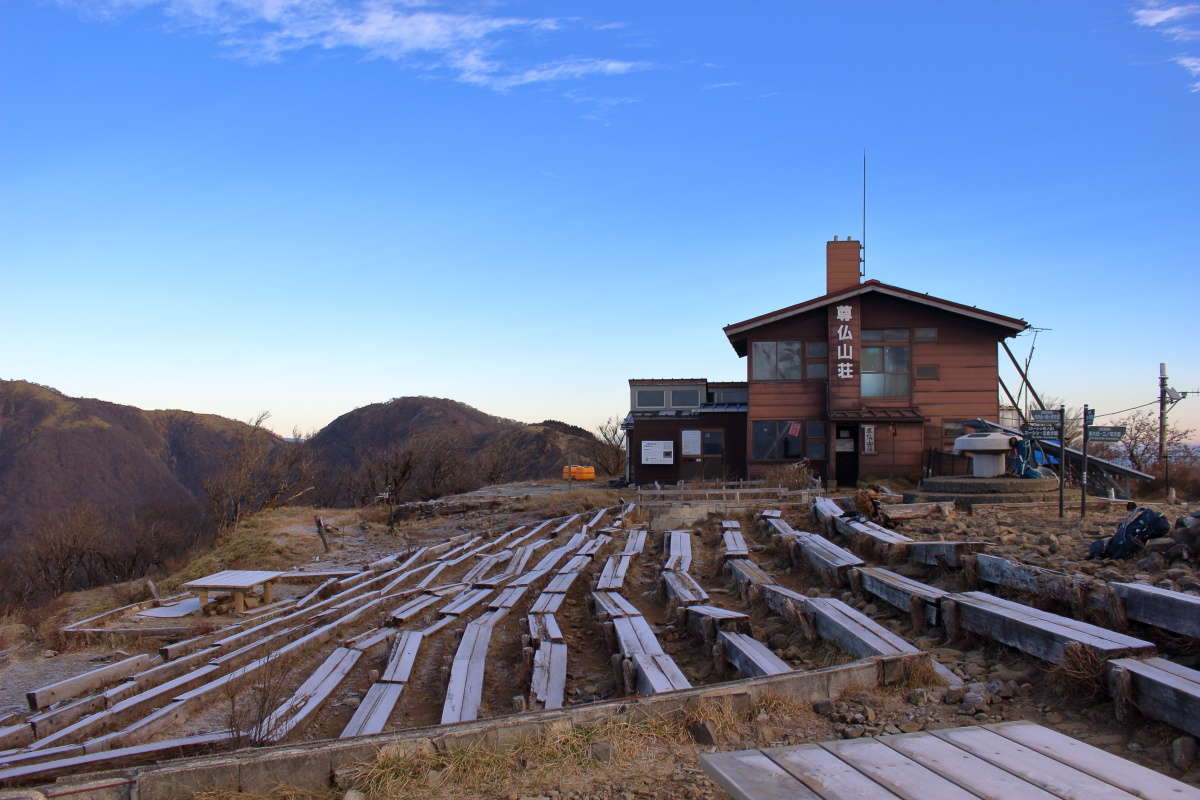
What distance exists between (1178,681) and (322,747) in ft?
13.2

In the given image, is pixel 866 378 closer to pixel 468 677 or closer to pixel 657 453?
pixel 657 453

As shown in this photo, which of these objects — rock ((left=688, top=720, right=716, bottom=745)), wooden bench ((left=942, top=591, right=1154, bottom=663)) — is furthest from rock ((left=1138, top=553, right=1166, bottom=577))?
rock ((left=688, top=720, right=716, bottom=745))

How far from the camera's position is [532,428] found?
256 ft

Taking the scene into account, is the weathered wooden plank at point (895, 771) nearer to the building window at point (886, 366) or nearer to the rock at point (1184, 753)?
the rock at point (1184, 753)

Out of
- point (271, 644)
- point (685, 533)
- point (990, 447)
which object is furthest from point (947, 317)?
point (271, 644)

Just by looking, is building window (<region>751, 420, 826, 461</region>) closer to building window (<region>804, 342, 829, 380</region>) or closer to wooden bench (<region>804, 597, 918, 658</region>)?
building window (<region>804, 342, 829, 380</region>)

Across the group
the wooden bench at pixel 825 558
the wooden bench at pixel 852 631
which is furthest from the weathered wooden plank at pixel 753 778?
the wooden bench at pixel 825 558

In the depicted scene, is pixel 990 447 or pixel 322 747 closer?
pixel 322 747

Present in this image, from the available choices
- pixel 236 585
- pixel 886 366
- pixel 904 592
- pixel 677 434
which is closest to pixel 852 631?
pixel 904 592

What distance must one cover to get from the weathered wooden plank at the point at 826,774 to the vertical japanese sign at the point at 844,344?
80.3 feet

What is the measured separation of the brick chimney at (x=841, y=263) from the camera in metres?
29.8

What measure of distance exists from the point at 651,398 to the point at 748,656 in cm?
2768

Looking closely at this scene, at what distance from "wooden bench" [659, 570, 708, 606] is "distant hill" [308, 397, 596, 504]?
29191 mm

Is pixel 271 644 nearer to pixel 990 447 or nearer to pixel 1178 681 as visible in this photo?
pixel 1178 681
